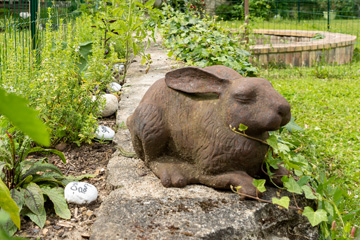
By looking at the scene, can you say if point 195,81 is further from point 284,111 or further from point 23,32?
point 23,32

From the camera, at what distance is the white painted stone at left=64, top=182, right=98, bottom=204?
2.29 metres

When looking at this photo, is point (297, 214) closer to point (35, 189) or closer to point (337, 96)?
point (35, 189)

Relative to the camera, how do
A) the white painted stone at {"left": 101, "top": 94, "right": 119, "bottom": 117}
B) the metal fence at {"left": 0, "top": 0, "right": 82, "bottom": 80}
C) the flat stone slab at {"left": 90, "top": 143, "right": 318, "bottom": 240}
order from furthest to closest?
1. the white painted stone at {"left": 101, "top": 94, "right": 119, "bottom": 117}
2. the metal fence at {"left": 0, "top": 0, "right": 82, "bottom": 80}
3. the flat stone slab at {"left": 90, "top": 143, "right": 318, "bottom": 240}

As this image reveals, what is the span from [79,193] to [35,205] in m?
Answer: 0.25

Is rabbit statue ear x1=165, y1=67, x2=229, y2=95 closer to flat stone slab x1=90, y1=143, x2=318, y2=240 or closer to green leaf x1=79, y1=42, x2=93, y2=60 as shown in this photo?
flat stone slab x1=90, y1=143, x2=318, y2=240

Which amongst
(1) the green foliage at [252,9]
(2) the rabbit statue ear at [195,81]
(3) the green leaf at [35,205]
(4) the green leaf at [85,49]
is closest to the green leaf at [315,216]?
(2) the rabbit statue ear at [195,81]

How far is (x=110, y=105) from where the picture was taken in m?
3.97

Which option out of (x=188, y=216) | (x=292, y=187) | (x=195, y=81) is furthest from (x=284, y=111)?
(x=188, y=216)

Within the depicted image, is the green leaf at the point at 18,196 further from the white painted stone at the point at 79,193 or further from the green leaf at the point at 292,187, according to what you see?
the green leaf at the point at 292,187

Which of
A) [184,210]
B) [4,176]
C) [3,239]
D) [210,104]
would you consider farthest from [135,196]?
[3,239]

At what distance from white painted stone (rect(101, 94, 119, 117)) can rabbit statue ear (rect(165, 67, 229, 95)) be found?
176cm

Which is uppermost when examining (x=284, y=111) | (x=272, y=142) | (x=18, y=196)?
(x=284, y=111)

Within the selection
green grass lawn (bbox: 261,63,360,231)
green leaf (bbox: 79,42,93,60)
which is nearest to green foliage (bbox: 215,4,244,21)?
green grass lawn (bbox: 261,63,360,231)

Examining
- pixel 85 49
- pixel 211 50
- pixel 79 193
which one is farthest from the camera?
pixel 85 49
